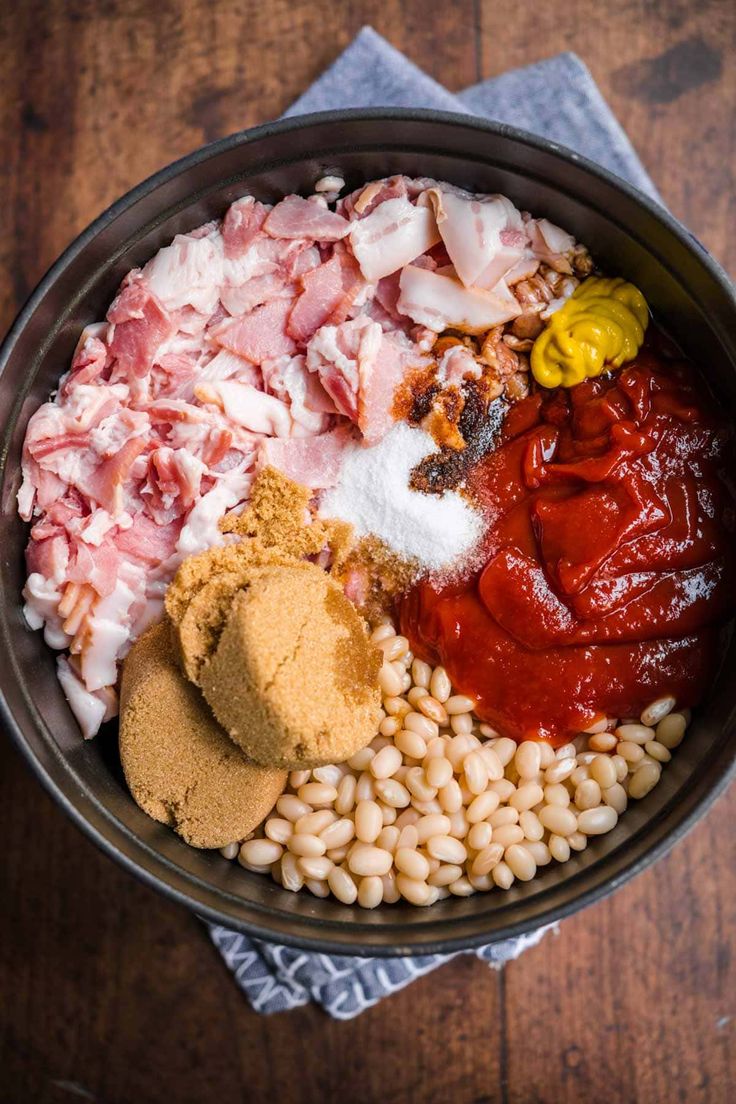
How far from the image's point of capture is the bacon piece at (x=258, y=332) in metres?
1.83

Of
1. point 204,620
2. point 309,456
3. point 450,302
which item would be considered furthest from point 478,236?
point 204,620

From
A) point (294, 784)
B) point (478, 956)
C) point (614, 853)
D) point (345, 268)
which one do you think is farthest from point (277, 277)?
point (478, 956)

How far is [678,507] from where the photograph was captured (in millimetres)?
1732

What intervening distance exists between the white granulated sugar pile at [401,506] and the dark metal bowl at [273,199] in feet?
1.73

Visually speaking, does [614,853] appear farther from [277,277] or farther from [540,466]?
[277,277]

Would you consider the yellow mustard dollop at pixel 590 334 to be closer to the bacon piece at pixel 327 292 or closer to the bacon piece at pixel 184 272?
the bacon piece at pixel 327 292

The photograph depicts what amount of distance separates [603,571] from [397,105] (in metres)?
1.10

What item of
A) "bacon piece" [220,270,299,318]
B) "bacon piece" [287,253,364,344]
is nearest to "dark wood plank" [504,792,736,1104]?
"bacon piece" [287,253,364,344]

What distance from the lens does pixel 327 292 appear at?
183cm

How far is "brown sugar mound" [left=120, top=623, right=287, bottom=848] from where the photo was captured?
1658 mm

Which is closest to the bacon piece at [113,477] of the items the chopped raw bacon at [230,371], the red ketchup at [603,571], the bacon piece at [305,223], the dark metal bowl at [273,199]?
the chopped raw bacon at [230,371]

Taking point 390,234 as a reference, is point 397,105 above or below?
above

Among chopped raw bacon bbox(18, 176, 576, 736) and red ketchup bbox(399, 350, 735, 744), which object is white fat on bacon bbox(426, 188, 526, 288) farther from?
red ketchup bbox(399, 350, 735, 744)

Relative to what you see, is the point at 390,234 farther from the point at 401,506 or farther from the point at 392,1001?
the point at 392,1001
